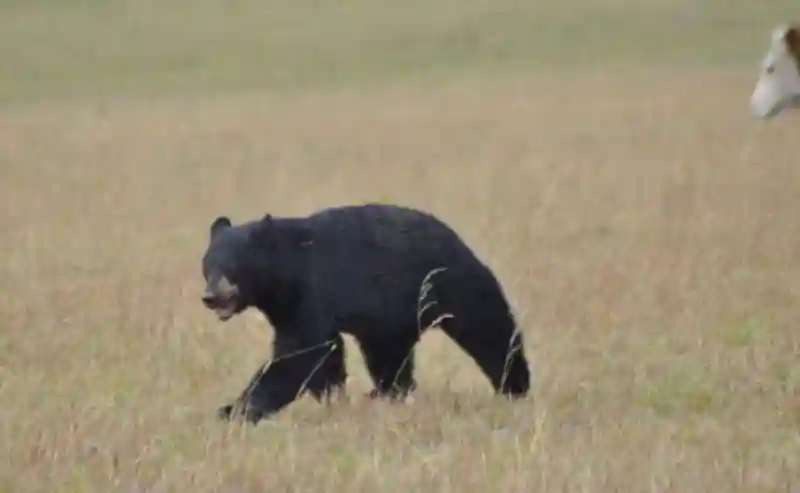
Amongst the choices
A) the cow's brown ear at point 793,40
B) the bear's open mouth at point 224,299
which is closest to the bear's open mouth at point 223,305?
the bear's open mouth at point 224,299

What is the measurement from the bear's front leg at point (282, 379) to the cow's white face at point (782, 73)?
15.9ft

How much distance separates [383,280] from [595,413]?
1105 millimetres

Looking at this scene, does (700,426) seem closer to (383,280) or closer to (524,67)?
(383,280)

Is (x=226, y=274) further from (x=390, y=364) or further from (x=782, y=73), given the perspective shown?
(x=782, y=73)

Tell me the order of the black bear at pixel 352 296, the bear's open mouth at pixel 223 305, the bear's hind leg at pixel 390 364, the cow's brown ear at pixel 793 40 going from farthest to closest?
the cow's brown ear at pixel 793 40 → the bear's hind leg at pixel 390 364 → the black bear at pixel 352 296 → the bear's open mouth at pixel 223 305

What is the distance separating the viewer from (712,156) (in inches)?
783

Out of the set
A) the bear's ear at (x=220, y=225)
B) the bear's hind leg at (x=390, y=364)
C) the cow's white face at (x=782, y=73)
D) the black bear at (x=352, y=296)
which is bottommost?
the bear's hind leg at (x=390, y=364)

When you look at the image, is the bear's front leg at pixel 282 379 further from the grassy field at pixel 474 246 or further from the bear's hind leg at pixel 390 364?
→ the bear's hind leg at pixel 390 364

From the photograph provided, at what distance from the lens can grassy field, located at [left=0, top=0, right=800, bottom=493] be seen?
18.5 ft

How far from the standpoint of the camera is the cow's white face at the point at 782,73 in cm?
1005

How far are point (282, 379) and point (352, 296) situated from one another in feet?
1.72

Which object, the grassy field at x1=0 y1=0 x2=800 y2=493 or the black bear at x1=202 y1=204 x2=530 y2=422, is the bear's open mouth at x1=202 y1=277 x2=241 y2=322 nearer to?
the black bear at x1=202 y1=204 x2=530 y2=422

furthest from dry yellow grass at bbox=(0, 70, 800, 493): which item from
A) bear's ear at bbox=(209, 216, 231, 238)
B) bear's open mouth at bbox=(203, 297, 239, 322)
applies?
bear's ear at bbox=(209, 216, 231, 238)

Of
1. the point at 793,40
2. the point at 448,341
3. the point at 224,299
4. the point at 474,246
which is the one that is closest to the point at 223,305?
the point at 224,299
